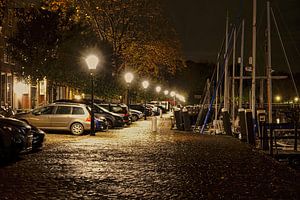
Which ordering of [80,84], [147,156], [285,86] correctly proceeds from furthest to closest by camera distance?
[285,86] < [80,84] < [147,156]

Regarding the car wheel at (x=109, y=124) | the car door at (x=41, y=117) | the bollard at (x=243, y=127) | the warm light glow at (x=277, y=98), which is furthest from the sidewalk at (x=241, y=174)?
the warm light glow at (x=277, y=98)

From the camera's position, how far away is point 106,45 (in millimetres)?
50062

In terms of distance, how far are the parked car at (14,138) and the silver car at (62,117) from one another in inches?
391

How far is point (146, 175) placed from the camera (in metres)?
13.2

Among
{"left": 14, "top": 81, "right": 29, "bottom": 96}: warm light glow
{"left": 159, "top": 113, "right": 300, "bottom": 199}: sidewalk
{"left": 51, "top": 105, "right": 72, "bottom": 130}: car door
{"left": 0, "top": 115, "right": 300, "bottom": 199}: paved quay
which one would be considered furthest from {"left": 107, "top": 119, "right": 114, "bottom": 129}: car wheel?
{"left": 159, "top": 113, "right": 300, "bottom": 199}: sidewalk

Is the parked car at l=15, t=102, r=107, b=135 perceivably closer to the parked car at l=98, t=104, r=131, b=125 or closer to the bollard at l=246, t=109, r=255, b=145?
the bollard at l=246, t=109, r=255, b=145

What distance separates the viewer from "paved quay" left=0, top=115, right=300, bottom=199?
35.4ft

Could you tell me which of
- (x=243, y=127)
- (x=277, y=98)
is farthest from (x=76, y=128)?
(x=277, y=98)

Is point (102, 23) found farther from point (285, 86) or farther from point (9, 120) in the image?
point (285, 86)

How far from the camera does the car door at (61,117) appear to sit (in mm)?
27594

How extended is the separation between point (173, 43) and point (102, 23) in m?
6.56

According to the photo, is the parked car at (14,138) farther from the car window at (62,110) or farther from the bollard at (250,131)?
the car window at (62,110)

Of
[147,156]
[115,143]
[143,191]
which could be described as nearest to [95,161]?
[147,156]

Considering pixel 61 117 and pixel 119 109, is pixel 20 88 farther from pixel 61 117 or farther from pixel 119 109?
pixel 61 117
